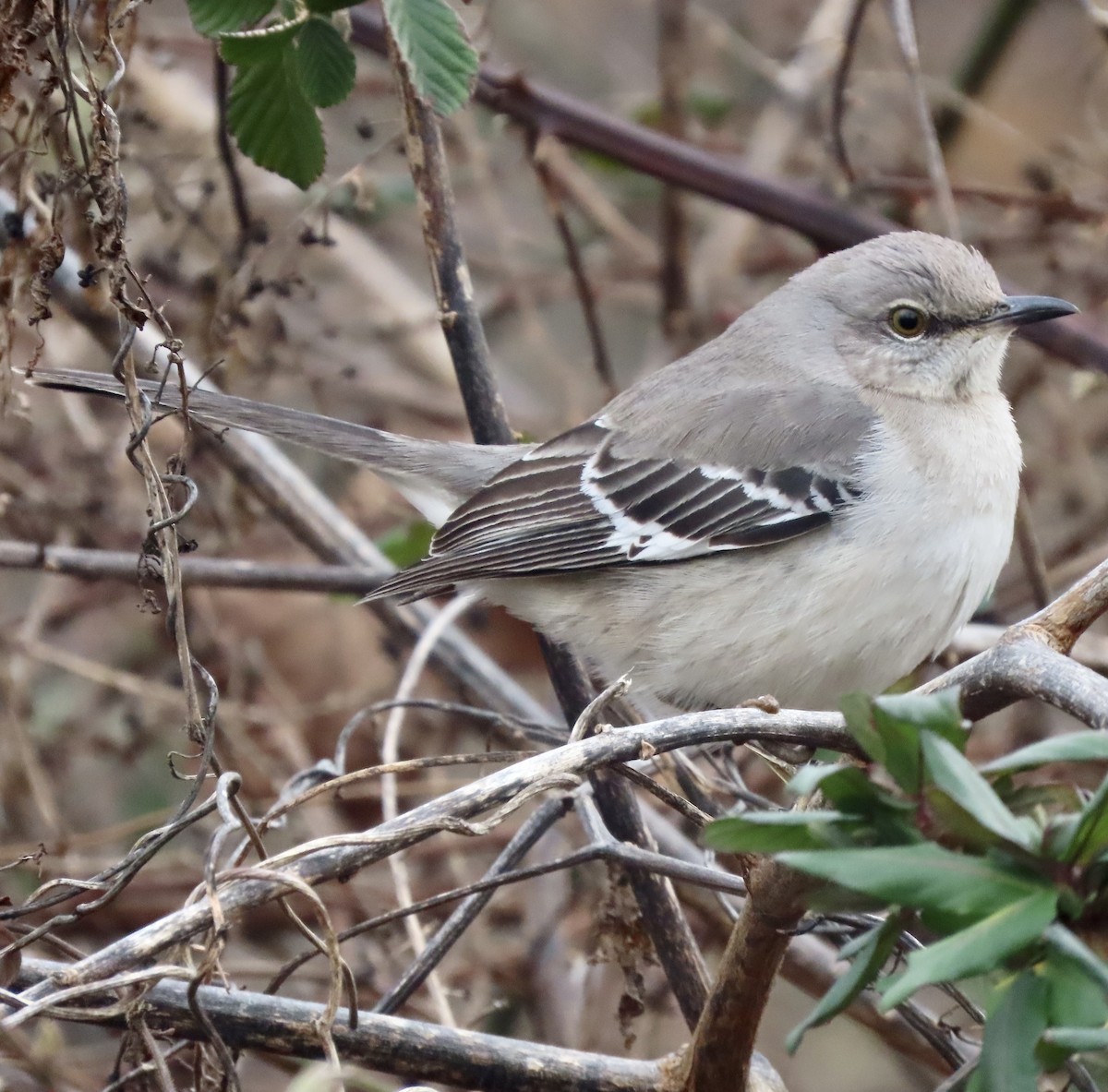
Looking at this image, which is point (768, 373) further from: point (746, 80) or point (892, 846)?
point (746, 80)

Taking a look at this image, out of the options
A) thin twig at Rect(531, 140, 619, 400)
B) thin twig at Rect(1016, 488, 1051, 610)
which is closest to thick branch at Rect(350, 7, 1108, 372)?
thin twig at Rect(531, 140, 619, 400)

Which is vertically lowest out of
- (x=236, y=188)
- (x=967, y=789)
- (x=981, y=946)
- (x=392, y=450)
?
(x=392, y=450)

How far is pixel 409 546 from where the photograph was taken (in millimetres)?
4230

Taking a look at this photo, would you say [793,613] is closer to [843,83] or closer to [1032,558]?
[1032,558]

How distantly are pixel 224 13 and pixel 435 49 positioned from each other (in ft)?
1.27

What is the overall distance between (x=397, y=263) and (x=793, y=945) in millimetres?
4396

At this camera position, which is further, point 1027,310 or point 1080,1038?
point 1027,310

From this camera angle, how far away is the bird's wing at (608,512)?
11.1 feet

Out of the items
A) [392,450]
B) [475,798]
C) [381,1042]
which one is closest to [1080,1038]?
[475,798]

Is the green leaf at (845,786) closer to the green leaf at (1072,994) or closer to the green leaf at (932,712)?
the green leaf at (932,712)

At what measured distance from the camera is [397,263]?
21.5 feet

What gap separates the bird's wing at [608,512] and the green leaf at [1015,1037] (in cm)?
215

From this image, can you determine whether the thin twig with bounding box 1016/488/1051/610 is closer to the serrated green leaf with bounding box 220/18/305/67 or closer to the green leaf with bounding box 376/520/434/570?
the green leaf with bounding box 376/520/434/570

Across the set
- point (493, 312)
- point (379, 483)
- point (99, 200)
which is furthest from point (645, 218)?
point (99, 200)
